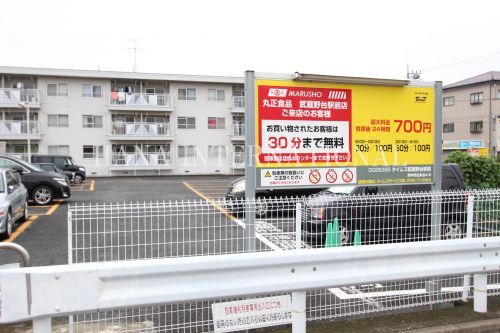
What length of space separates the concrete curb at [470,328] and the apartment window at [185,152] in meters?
31.6

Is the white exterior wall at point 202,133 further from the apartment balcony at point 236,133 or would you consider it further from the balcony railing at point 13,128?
the balcony railing at point 13,128

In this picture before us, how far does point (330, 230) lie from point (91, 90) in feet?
105

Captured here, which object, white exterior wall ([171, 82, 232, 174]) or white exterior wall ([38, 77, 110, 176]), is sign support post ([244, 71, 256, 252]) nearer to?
white exterior wall ([171, 82, 232, 174])

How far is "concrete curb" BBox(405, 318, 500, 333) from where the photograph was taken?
139 inches

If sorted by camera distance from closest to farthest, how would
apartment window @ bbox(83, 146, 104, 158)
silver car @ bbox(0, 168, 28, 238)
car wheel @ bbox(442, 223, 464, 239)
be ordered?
car wheel @ bbox(442, 223, 464, 239)
silver car @ bbox(0, 168, 28, 238)
apartment window @ bbox(83, 146, 104, 158)

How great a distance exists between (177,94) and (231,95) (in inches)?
179

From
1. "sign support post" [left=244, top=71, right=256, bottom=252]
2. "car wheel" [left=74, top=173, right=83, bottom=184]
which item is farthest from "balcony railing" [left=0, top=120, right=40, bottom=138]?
"sign support post" [left=244, top=71, right=256, bottom=252]

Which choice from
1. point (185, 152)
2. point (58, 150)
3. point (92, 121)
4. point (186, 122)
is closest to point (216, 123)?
point (186, 122)

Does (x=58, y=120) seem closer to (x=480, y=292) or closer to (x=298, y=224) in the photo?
(x=298, y=224)

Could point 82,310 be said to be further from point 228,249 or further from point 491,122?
point 491,122

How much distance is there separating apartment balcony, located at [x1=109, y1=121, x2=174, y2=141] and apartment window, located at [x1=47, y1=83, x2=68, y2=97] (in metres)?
4.51

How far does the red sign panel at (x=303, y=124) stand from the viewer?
14.0 ft

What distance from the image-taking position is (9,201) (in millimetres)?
8281

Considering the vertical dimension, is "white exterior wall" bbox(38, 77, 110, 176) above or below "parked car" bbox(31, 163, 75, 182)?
above
